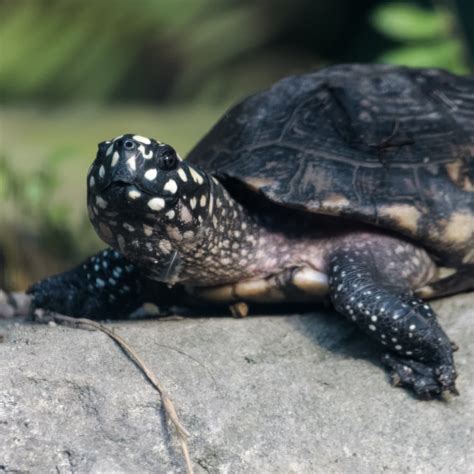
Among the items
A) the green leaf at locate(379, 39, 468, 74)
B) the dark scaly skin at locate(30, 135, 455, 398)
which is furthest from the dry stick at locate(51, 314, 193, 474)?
the green leaf at locate(379, 39, 468, 74)

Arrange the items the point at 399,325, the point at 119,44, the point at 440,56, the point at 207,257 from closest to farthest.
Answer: the point at 399,325 < the point at 207,257 < the point at 440,56 < the point at 119,44

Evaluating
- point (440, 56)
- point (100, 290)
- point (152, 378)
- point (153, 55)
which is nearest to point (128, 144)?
point (152, 378)

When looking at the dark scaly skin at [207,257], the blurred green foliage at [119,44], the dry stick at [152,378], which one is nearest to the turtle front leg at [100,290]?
the dark scaly skin at [207,257]

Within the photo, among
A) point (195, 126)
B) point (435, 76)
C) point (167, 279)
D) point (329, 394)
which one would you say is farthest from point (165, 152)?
point (195, 126)

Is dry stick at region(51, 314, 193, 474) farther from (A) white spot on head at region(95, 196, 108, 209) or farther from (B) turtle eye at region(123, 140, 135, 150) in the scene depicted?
(B) turtle eye at region(123, 140, 135, 150)

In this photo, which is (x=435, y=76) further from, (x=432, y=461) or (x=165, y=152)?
(x=432, y=461)

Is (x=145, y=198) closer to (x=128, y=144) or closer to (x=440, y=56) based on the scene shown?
(x=128, y=144)
